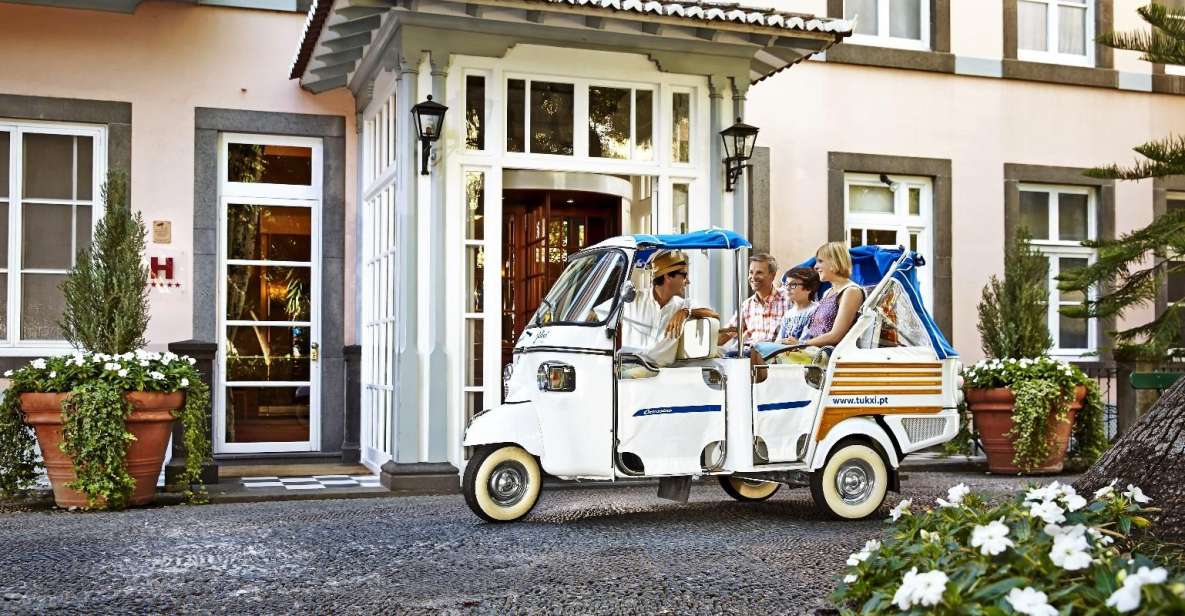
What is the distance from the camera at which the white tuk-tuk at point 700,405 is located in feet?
21.7

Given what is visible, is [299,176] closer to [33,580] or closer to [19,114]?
[19,114]

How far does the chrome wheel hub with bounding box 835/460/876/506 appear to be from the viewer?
23.2ft

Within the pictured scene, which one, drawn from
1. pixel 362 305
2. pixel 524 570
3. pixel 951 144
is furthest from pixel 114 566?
pixel 951 144

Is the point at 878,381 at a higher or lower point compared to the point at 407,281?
lower

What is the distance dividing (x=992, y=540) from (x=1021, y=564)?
9 cm

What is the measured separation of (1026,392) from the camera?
949cm

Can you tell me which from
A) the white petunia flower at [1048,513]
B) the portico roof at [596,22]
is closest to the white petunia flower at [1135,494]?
the white petunia flower at [1048,513]

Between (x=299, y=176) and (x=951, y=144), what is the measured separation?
21.0 feet

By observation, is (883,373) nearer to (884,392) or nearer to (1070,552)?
(884,392)

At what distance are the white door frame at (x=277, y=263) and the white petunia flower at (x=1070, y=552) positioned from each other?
853 centimetres

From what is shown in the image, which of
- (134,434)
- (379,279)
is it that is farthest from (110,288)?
(379,279)

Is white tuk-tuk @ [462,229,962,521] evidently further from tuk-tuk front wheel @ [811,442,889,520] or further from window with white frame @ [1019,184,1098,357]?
window with white frame @ [1019,184,1098,357]

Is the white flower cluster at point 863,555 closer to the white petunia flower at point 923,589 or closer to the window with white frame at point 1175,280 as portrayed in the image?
the white petunia flower at point 923,589

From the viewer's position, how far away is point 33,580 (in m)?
5.06
